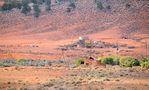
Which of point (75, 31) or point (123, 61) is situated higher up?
point (75, 31)

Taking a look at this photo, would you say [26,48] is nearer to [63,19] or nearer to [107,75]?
[63,19]

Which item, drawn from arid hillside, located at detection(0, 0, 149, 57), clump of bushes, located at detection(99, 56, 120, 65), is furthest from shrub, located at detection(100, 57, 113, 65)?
arid hillside, located at detection(0, 0, 149, 57)

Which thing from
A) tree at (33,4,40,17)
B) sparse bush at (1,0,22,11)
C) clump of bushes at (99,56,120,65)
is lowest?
clump of bushes at (99,56,120,65)

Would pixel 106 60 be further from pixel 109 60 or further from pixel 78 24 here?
pixel 78 24

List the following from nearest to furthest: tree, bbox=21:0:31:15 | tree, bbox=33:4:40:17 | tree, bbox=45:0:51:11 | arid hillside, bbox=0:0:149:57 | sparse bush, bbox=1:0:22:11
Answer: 1. arid hillside, bbox=0:0:149:57
2. tree, bbox=33:4:40:17
3. tree, bbox=21:0:31:15
4. tree, bbox=45:0:51:11
5. sparse bush, bbox=1:0:22:11

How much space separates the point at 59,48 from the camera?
67.6 metres

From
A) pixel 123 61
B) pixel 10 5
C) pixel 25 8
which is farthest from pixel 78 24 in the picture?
pixel 123 61

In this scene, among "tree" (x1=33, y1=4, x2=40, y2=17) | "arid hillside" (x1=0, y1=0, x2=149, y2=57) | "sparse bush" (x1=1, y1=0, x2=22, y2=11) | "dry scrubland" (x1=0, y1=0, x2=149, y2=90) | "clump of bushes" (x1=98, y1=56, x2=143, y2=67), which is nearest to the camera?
"clump of bushes" (x1=98, y1=56, x2=143, y2=67)

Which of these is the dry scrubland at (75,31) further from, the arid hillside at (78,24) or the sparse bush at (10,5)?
the sparse bush at (10,5)

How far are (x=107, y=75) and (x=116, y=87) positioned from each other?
6.85 metres

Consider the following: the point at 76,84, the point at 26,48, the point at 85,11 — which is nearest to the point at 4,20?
the point at 85,11

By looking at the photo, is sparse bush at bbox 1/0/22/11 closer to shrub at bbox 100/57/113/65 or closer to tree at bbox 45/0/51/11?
tree at bbox 45/0/51/11

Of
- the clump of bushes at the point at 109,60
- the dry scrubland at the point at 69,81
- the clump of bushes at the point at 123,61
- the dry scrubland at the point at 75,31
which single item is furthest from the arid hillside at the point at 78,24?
the dry scrubland at the point at 69,81

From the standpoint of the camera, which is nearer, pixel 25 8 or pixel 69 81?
pixel 69 81
